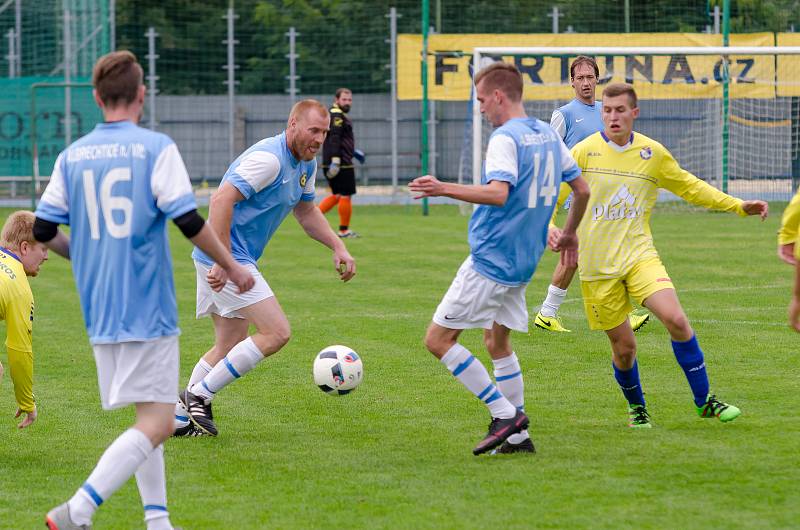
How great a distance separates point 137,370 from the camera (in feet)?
15.4

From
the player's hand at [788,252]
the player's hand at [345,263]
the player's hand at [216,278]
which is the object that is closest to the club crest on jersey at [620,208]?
the player's hand at [788,252]

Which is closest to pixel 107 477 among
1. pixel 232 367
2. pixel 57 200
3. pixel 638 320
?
pixel 57 200

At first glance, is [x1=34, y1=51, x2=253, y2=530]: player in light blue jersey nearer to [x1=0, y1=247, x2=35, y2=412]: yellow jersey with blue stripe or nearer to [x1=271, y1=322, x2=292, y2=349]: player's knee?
[x1=0, y1=247, x2=35, y2=412]: yellow jersey with blue stripe

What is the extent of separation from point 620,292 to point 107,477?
129 inches

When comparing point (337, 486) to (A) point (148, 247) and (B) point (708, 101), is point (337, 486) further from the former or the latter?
(B) point (708, 101)

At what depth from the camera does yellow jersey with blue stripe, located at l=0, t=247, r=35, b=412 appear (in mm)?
6125

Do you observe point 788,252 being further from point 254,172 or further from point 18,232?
point 18,232

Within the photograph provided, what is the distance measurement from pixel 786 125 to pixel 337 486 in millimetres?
19945

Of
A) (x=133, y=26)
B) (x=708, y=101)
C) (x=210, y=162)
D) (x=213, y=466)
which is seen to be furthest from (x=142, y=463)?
(x=133, y=26)

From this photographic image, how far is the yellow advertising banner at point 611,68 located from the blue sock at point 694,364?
49.5 feet

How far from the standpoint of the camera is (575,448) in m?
6.38

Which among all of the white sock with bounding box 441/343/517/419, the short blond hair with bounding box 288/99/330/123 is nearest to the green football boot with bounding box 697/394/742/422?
the white sock with bounding box 441/343/517/419

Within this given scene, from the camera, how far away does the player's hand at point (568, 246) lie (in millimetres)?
6336

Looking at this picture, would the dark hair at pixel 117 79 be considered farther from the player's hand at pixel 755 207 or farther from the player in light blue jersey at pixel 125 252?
the player's hand at pixel 755 207
